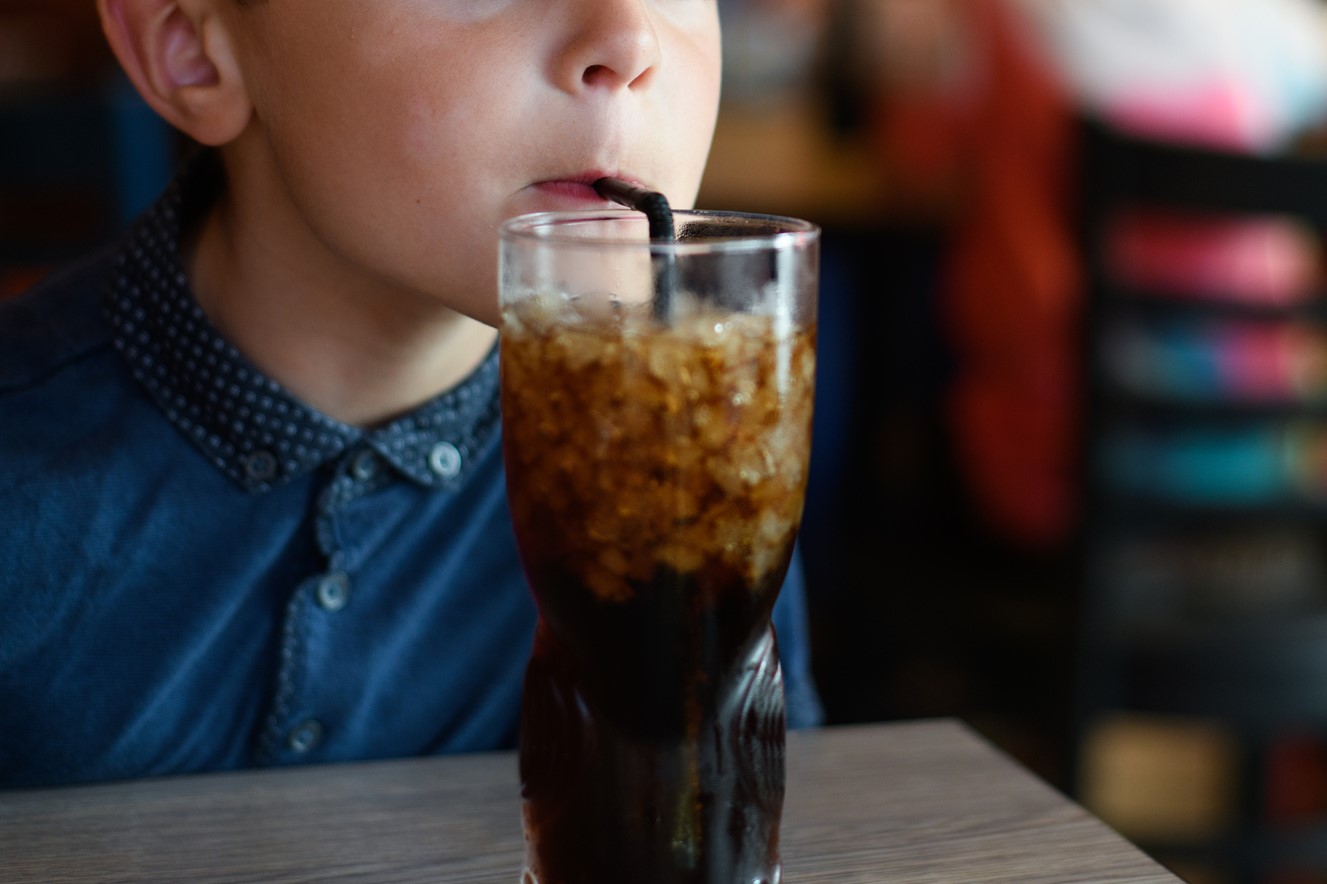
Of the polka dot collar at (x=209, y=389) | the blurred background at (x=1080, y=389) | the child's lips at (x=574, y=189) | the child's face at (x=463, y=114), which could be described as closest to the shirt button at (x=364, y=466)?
the polka dot collar at (x=209, y=389)

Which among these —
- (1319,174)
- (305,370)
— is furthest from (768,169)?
(305,370)

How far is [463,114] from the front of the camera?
0.78 meters

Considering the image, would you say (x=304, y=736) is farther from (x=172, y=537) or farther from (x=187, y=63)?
(x=187, y=63)

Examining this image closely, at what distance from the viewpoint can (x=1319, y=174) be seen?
57.8 inches

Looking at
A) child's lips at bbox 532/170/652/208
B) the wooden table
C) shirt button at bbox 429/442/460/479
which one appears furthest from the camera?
shirt button at bbox 429/442/460/479

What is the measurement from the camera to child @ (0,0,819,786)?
85cm

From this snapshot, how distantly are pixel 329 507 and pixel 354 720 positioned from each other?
161mm

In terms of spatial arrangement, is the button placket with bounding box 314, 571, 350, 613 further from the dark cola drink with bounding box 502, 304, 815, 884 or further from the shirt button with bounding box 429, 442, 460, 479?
the dark cola drink with bounding box 502, 304, 815, 884

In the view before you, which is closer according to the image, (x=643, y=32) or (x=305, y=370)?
(x=643, y=32)

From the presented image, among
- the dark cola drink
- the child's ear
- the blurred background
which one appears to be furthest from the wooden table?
the blurred background

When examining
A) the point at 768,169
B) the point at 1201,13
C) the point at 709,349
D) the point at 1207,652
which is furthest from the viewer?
the point at 768,169

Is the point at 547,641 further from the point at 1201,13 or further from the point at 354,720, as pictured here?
the point at 1201,13

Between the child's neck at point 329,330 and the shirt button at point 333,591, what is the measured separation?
4.6 inches

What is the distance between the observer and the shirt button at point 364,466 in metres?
0.99
